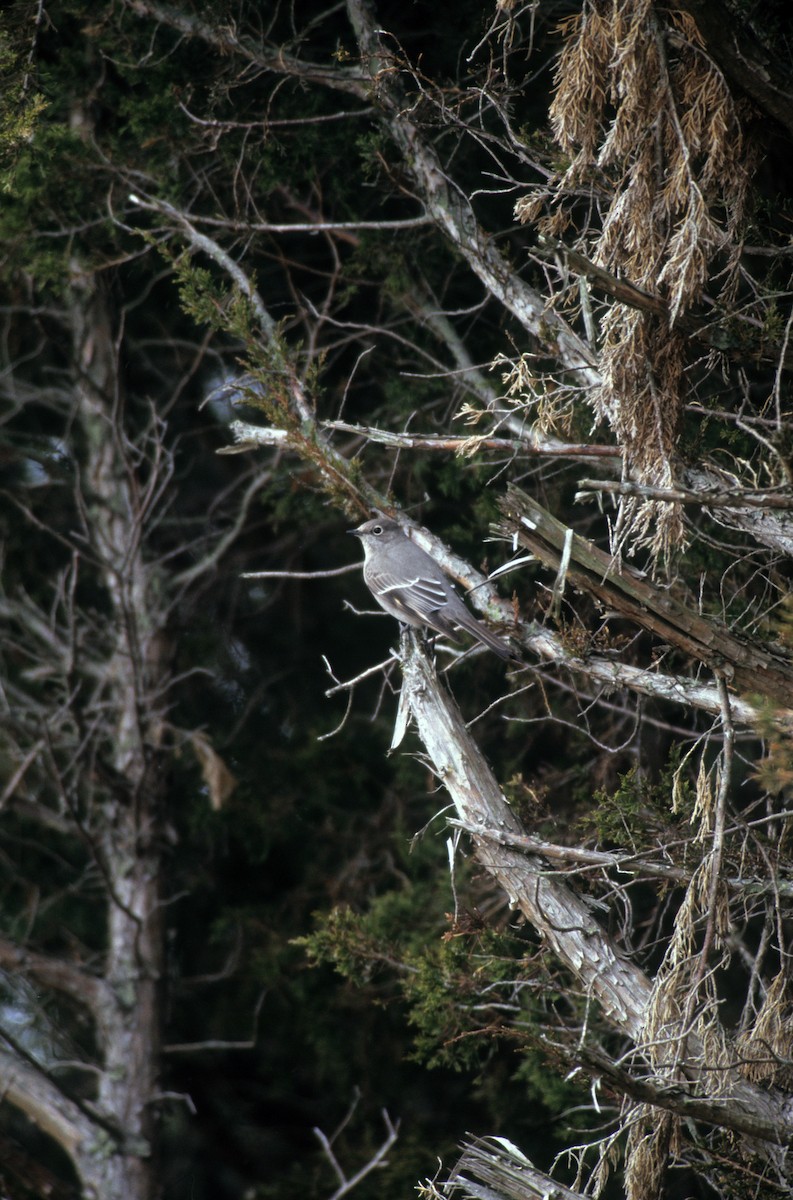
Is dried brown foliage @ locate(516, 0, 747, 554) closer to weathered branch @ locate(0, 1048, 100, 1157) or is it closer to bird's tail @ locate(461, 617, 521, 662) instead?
bird's tail @ locate(461, 617, 521, 662)

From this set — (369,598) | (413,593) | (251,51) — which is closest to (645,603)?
(413,593)

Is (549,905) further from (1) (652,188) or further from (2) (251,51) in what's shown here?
(2) (251,51)

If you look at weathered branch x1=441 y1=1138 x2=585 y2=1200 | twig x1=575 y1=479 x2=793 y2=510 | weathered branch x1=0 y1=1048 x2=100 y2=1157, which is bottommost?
weathered branch x1=0 y1=1048 x2=100 y2=1157

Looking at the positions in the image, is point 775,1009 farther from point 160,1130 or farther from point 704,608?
point 160,1130

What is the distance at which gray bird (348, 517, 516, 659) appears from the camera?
5.40 m

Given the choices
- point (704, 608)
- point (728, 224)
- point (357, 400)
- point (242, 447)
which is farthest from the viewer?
point (357, 400)

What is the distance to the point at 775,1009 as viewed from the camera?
3834 mm

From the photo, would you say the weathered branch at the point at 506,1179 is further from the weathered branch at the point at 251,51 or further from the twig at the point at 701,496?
the weathered branch at the point at 251,51

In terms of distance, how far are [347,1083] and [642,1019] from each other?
492 cm

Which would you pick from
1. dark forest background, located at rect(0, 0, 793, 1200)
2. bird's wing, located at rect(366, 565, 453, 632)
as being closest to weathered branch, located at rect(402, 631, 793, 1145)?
dark forest background, located at rect(0, 0, 793, 1200)

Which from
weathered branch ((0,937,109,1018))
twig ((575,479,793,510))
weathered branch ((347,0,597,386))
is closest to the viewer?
twig ((575,479,793,510))

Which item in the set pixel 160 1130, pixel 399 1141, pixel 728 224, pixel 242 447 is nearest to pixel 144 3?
pixel 242 447

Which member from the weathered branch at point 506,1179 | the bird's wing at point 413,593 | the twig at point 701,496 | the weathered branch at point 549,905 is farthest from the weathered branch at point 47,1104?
the twig at point 701,496

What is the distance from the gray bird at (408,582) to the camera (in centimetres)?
540
